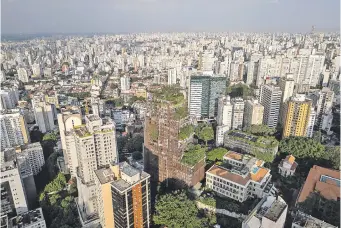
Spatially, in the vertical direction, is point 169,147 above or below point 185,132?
below

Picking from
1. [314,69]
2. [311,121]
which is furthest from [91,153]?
[314,69]

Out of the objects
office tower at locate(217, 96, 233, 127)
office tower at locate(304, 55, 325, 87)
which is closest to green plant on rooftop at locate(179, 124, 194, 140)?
office tower at locate(217, 96, 233, 127)

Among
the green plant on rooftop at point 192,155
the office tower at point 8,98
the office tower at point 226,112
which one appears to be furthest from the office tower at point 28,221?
the office tower at point 8,98

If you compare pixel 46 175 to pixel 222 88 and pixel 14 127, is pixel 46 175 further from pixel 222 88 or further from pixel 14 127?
pixel 222 88

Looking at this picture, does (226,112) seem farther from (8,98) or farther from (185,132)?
(8,98)

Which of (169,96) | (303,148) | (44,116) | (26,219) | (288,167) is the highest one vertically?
(169,96)

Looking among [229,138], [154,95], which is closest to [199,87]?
[229,138]
